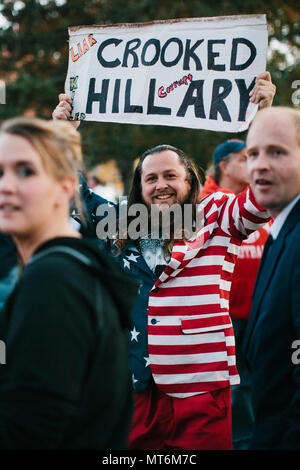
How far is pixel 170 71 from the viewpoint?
12.0 feet

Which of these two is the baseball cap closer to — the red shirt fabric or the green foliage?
the red shirt fabric

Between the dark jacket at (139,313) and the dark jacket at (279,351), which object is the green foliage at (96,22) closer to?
the dark jacket at (139,313)

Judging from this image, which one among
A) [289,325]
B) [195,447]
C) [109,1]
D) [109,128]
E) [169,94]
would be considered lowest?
[195,447]

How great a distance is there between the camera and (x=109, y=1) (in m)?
16.0

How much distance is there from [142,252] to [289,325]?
1505 mm

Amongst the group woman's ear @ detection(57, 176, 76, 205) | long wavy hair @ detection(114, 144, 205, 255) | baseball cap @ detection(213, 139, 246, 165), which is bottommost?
woman's ear @ detection(57, 176, 76, 205)

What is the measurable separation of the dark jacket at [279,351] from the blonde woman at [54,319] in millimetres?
548

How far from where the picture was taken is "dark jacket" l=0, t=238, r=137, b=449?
1.42m

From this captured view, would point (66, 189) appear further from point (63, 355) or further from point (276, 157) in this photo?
point (276, 157)

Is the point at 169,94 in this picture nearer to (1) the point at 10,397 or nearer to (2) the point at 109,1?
(1) the point at 10,397

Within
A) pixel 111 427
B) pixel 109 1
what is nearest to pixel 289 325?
pixel 111 427

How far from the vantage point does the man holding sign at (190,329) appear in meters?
3.04

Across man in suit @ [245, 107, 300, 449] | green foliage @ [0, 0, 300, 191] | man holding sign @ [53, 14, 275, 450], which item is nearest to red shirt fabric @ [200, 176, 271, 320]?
man holding sign @ [53, 14, 275, 450]

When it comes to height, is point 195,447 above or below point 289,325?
below
